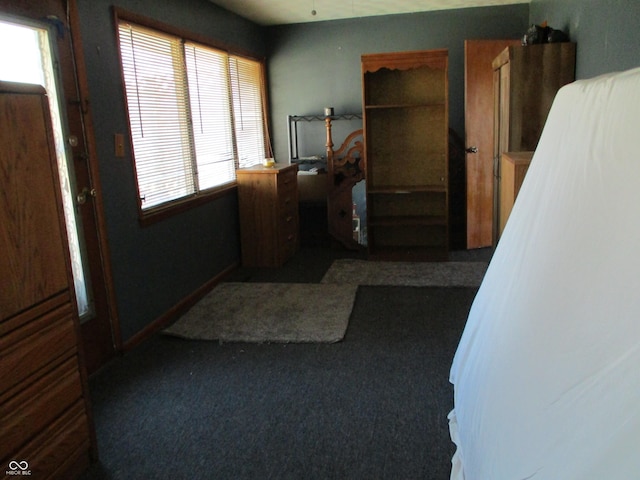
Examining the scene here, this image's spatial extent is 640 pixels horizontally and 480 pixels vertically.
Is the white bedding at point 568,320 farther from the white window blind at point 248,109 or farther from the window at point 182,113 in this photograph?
the white window blind at point 248,109

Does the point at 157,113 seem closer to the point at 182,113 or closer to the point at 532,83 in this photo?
the point at 182,113

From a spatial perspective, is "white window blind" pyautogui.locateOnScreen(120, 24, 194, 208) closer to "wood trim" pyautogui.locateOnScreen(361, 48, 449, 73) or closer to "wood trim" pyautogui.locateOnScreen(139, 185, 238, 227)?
"wood trim" pyautogui.locateOnScreen(139, 185, 238, 227)

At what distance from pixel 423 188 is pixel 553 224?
3.20 m

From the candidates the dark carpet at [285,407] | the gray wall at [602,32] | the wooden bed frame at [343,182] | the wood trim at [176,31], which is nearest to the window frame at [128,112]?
the wood trim at [176,31]

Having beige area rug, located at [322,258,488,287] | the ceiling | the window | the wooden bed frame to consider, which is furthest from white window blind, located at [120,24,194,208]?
the wooden bed frame

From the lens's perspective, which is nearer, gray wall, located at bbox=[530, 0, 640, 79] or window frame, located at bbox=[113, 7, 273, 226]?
gray wall, located at bbox=[530, 0, 640, 79]

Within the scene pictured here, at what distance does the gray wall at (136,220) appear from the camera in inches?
115

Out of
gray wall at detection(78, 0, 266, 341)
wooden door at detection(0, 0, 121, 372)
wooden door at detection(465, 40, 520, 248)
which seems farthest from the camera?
wooden door at detection(465, 40, 520, 248)

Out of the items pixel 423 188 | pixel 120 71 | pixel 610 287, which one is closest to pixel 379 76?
pixel 423 188

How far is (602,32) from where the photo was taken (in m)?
2.85

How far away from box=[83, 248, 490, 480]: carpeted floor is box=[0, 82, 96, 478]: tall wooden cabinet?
0.31 meters

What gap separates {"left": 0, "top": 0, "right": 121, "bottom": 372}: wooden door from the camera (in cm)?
258

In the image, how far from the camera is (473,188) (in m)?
5.03

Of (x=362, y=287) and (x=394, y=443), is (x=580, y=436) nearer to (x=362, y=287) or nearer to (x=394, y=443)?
(x=394, y=443)
